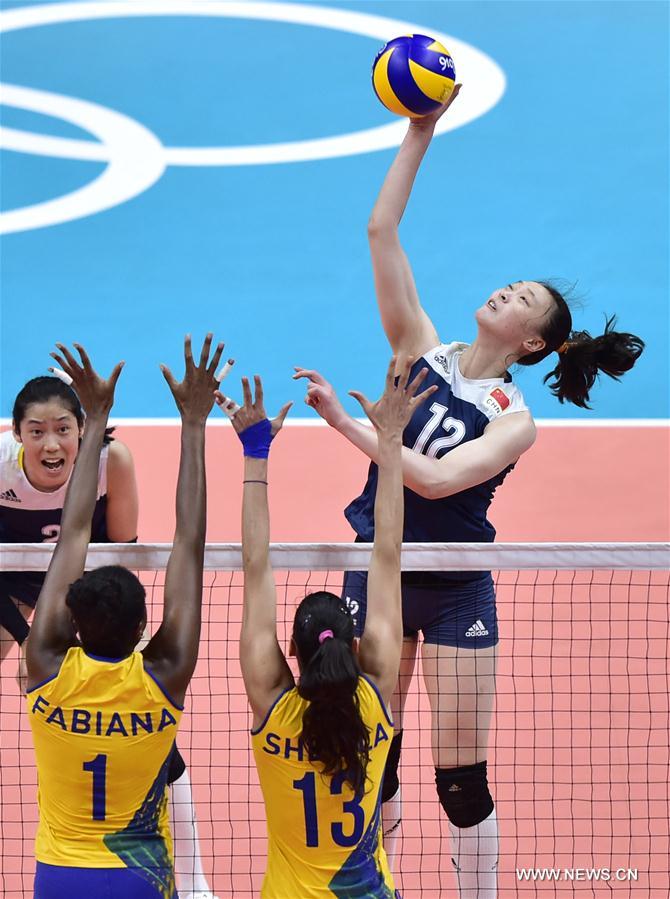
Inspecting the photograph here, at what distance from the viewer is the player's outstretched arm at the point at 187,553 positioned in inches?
148

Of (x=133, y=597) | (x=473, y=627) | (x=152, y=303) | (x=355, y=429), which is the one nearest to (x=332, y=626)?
(x=133, y=597)

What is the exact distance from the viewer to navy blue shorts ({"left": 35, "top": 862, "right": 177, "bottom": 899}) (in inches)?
141

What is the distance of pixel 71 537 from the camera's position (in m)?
4.00

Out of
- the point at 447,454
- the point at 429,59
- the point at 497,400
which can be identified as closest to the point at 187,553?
the point at 447,454

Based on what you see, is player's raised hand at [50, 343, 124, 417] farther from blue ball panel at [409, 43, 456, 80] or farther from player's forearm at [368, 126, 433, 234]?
blue ball panel at [409, 43, 456, 80]

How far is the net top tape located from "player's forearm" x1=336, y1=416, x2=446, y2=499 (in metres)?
0.25

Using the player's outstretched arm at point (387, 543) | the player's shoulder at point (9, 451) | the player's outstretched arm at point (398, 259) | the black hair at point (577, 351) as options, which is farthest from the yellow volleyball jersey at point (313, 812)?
the player's shoulder at point (9, 451)

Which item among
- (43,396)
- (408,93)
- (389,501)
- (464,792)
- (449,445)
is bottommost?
(464,792)

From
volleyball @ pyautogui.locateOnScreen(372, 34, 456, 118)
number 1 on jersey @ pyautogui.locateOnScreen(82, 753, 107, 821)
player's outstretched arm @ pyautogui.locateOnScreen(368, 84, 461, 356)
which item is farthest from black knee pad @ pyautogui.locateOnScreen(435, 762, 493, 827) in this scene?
volleyball @ pyautogui.locateOnScreen(372, 34, 456, 118)

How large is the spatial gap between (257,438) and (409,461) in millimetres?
639

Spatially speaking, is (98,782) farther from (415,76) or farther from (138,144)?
(138,144)

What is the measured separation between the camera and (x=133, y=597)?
145 inches

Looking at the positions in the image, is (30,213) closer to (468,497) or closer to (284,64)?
(284,64)

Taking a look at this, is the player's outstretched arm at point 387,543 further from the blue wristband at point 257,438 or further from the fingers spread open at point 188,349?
the fingers spread open at point 188,349
